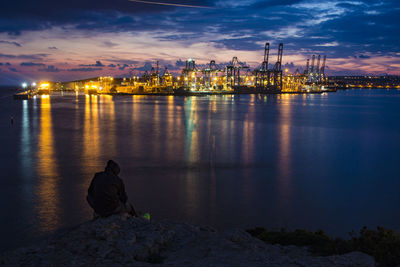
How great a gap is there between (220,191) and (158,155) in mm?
5153

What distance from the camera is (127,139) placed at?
17578 millimetres

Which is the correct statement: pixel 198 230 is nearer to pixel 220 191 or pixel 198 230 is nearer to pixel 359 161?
pixel 220 191

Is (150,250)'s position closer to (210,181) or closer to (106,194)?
(106,194)

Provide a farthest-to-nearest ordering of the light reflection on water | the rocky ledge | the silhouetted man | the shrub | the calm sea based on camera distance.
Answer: the calm sea, the light reflection on water, the silhouetted man, the shrub, the rocky ledge

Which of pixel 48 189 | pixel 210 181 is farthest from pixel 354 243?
pixel 48 189

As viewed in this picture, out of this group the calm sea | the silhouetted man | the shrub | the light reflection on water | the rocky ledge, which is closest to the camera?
the rocky ledge

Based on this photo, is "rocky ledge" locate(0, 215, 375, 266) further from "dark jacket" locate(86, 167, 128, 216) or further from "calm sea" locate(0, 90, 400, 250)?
"calm sea" locate(0, 90, 400, 250)

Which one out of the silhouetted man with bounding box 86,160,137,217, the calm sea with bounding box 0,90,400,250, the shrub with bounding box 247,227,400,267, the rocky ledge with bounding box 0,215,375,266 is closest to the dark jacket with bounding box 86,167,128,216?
the silhouetted man with bounding box 86,160,137,217

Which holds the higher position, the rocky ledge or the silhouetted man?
the silhouetted man

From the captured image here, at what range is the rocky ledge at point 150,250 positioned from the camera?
3.72 meters

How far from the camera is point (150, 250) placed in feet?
13.4

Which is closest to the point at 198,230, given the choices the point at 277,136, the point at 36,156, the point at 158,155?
the point at 158,155

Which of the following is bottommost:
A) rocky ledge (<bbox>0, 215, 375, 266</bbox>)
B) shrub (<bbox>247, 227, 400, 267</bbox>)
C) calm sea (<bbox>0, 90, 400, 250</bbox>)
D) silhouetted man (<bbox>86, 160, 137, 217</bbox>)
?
calm sea (<bbox>0, 90, 400, 250</bbox>)

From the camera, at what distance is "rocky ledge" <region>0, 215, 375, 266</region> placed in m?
3.72
